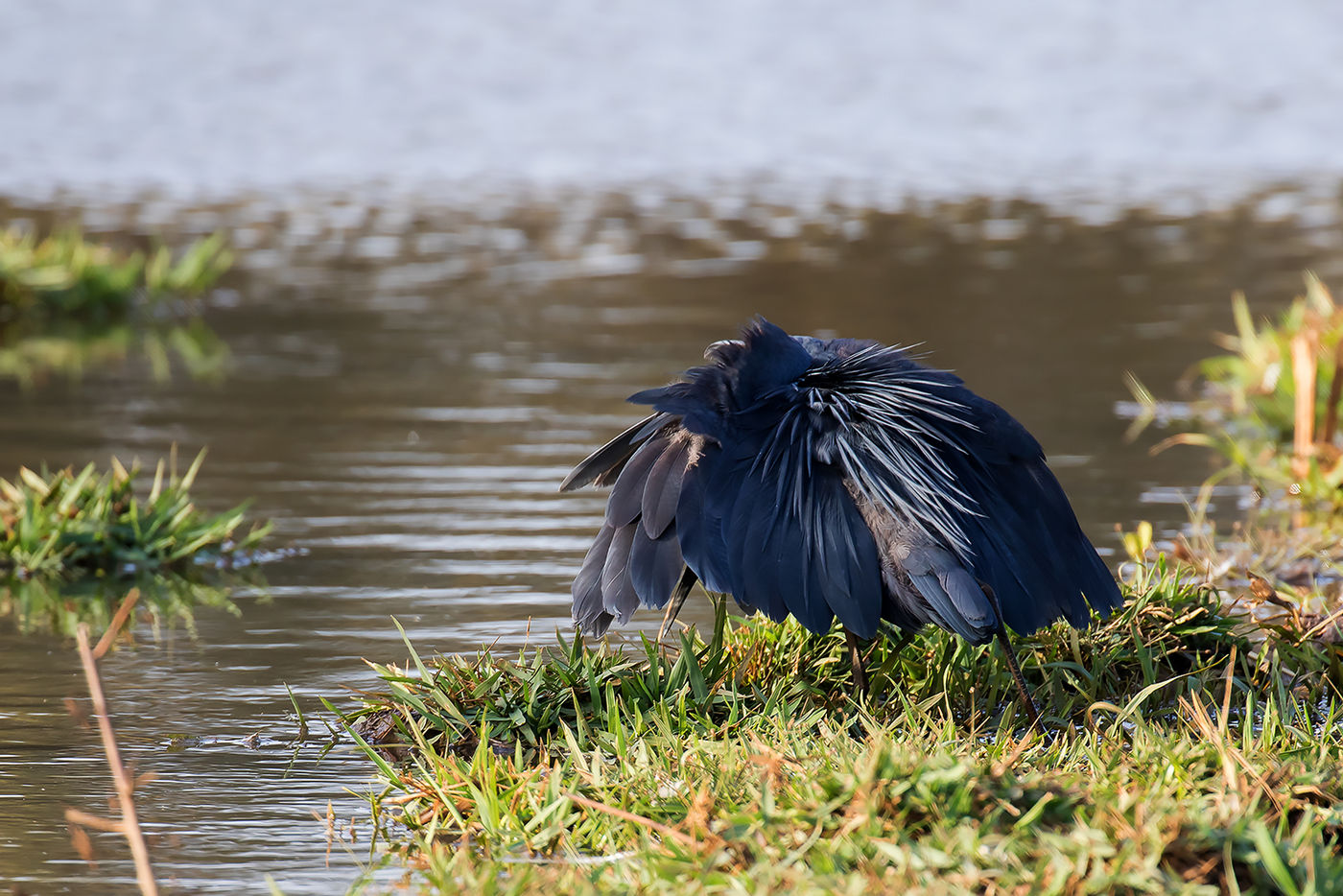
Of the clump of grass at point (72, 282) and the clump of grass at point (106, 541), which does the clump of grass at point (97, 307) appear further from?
the clump of grass at point (106, 541)

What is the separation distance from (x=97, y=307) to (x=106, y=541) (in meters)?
9.51

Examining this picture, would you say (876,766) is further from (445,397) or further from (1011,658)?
(445,397)

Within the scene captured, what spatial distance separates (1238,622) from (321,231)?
1944 cm

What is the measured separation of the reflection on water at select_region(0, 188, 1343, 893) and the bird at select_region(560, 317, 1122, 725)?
1188mm

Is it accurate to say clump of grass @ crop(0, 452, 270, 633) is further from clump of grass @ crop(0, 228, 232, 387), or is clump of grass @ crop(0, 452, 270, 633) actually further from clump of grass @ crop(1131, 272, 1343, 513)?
clump of grass @ crop(0, 228, 232, 387)

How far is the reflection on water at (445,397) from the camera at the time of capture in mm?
5266

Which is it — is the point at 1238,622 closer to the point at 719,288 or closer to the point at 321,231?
the point at 719,288

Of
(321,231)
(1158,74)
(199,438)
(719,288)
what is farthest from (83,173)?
(1158,74)

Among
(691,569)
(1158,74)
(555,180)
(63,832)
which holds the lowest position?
(63,832)

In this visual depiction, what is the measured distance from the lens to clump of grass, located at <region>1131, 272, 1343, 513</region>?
863 cm

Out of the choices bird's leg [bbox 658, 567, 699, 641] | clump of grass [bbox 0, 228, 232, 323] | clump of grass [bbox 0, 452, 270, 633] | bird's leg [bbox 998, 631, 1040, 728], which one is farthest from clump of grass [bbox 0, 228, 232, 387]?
bird's leg [bbox 998, 631, 1040, 728]

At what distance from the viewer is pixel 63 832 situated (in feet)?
15.3

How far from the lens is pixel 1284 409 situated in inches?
399

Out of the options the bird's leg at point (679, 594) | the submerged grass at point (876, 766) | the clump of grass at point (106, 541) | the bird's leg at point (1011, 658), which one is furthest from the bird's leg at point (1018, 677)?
the clump of grass at point (106, 541)
